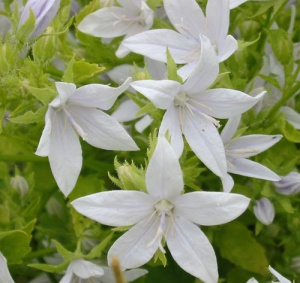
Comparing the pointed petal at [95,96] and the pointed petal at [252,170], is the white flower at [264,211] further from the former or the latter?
the pointed petal at [95,96]

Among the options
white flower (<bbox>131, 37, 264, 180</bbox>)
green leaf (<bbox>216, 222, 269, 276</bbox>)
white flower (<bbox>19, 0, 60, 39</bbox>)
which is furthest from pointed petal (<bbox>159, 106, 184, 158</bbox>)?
green leaf (<bbox>216, 222, 269, 276</bbox>)

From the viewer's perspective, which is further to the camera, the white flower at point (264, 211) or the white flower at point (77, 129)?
the white flower at point (264, 211)

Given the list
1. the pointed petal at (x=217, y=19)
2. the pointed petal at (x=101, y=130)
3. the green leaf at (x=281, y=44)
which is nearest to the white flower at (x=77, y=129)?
the pointed petal at (x=101, y=130)

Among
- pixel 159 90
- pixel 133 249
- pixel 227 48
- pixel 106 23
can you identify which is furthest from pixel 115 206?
pixel 106 23

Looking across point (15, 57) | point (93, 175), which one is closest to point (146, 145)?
point (93, 175)

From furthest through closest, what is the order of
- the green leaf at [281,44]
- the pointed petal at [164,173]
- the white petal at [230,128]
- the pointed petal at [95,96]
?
the green leaf at [281,44] < the white petal at [230,128] < the pointed petal at [95,96] < the pointed petal at [164,173]

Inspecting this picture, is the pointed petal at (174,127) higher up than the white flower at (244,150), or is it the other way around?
the pointed petal at (174,127)

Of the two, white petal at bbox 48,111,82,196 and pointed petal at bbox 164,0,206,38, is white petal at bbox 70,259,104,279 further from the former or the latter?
pointed petal at bbox 164,0,206,38
